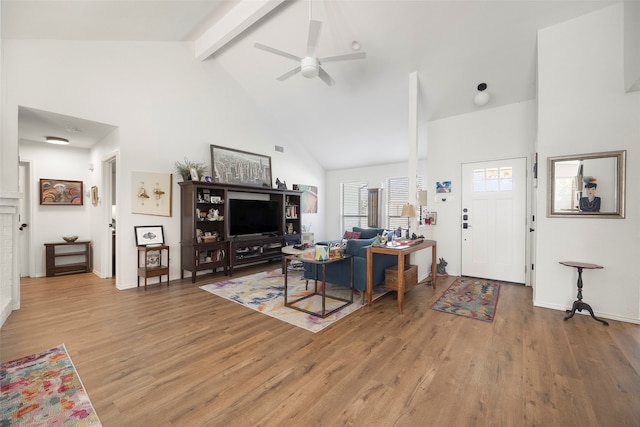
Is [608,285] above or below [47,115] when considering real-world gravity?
below

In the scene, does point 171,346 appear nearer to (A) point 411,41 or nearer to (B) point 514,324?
(B) point 514,324

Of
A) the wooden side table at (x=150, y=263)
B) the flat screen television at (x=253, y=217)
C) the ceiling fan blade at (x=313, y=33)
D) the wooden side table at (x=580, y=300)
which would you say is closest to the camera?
the ceiling fan blade at (x=313, y=33)

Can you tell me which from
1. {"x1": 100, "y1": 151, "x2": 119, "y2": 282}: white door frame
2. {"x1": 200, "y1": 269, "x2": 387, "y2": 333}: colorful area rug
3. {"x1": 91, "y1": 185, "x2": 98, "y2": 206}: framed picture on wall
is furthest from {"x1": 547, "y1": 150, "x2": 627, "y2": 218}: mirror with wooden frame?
{"x1": 91, "y1": 185, "x2": 98, "y2": 206}: framed picture on wall

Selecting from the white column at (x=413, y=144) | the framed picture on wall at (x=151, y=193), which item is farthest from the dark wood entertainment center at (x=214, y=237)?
the white column at (x=413, y=144)

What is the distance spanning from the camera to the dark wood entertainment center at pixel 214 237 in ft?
15.7

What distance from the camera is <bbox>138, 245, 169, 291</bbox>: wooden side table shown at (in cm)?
428

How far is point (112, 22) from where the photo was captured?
365 centimetres

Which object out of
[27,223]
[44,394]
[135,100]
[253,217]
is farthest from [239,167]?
[44,394]

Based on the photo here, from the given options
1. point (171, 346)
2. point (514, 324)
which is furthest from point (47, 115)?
point (514, 324)

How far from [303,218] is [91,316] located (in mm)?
5165

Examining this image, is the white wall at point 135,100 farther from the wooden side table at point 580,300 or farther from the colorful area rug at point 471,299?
the wooden side table at point 580,300

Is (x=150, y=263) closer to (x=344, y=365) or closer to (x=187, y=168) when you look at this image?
(x=187, y=168)

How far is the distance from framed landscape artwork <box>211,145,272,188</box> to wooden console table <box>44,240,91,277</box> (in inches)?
116

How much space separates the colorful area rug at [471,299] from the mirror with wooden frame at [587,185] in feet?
4.43
